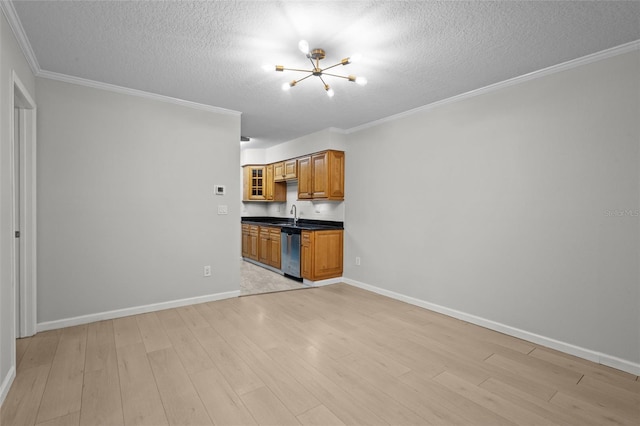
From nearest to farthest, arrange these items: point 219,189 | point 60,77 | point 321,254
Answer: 1. point 60,77
2. point 219,189
3. point 321,254

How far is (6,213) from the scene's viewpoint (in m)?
2.09

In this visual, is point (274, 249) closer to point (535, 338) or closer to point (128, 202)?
point (128, 202)

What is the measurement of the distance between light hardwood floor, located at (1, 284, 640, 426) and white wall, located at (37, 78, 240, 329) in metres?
0.40

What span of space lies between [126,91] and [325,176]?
2.86 meters

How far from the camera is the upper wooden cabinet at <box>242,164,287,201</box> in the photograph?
6.79 meters

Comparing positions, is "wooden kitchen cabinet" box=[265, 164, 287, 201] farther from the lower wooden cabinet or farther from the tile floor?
the tile floor

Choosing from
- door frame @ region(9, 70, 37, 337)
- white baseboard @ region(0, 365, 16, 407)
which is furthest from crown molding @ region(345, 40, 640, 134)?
white baseboard @ region(0, 365, 16, 407)

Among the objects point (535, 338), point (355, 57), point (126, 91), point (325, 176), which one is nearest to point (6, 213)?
point (126, 91)

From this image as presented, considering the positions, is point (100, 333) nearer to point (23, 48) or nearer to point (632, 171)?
point (23, 48)

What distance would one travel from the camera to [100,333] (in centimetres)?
302

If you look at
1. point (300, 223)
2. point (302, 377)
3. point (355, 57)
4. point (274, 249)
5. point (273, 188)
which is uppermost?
point (355, 57)

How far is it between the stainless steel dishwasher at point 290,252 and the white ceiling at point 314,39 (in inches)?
100

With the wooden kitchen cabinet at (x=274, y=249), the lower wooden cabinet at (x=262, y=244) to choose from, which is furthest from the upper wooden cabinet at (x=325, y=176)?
the lower wooden cabinet at (x=262, y=244)

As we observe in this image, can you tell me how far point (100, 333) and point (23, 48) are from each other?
2.55 metres
